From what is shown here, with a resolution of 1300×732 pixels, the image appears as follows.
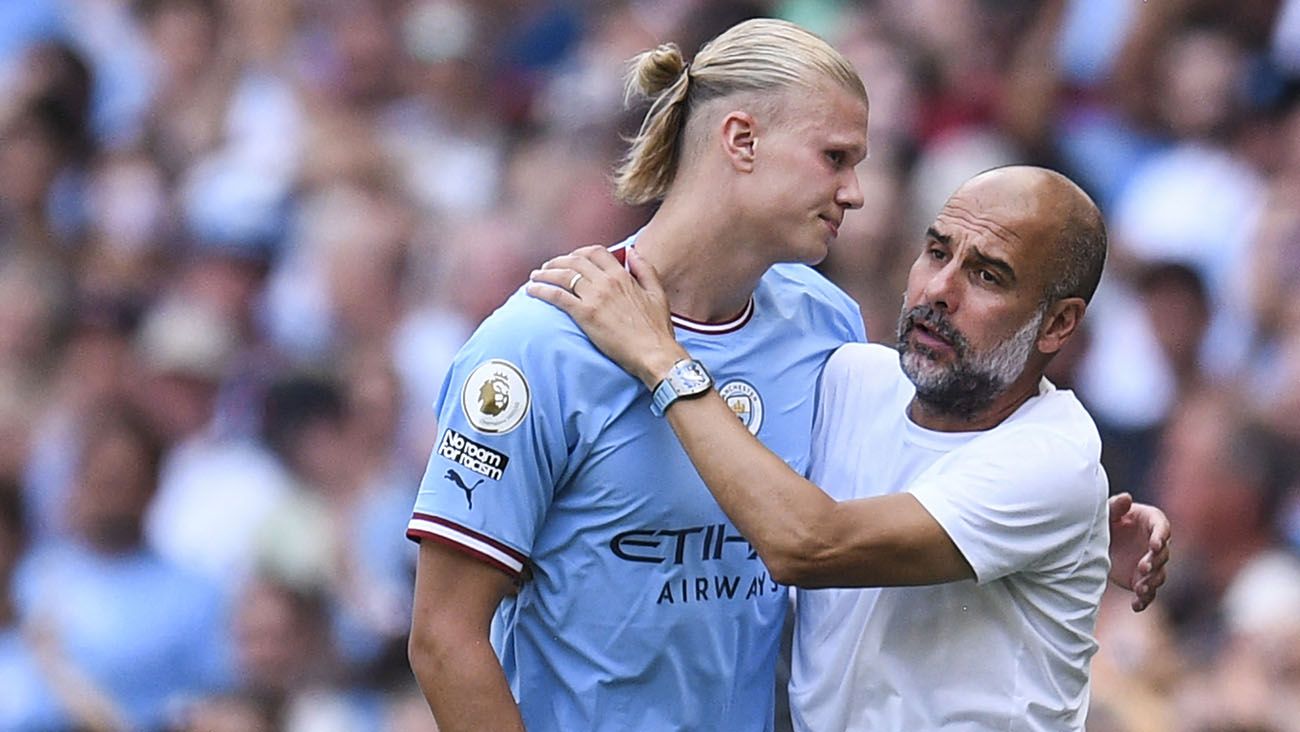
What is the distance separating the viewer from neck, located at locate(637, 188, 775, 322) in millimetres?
3680

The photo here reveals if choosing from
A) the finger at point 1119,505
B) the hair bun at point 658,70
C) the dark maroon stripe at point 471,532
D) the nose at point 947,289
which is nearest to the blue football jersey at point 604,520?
the dark maroon stripe at point 471,532

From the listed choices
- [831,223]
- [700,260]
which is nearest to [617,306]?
[700,260]

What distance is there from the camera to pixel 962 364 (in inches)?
141

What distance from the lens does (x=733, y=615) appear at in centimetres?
371

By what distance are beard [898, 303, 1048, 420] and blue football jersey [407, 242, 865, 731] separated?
29 cm

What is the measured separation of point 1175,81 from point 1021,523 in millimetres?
3594

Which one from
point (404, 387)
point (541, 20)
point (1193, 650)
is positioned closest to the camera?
point (1193, 650)

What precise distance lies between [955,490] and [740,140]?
2.40ft

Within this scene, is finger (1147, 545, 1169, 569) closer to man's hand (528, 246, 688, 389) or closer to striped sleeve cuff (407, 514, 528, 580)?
man's hand (528, 246, 688, 389)

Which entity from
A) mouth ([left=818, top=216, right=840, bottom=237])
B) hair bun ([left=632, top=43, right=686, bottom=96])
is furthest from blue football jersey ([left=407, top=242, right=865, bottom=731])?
hair bun ([left=632, top=43, right=686, bottom=96])

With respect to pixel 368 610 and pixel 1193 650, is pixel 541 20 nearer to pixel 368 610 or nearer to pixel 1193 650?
pixel 368 610

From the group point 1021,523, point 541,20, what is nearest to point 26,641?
point 541,20

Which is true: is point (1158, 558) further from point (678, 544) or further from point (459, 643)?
point (459, 643)

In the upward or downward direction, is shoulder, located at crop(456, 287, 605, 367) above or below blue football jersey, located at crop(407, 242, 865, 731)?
above
